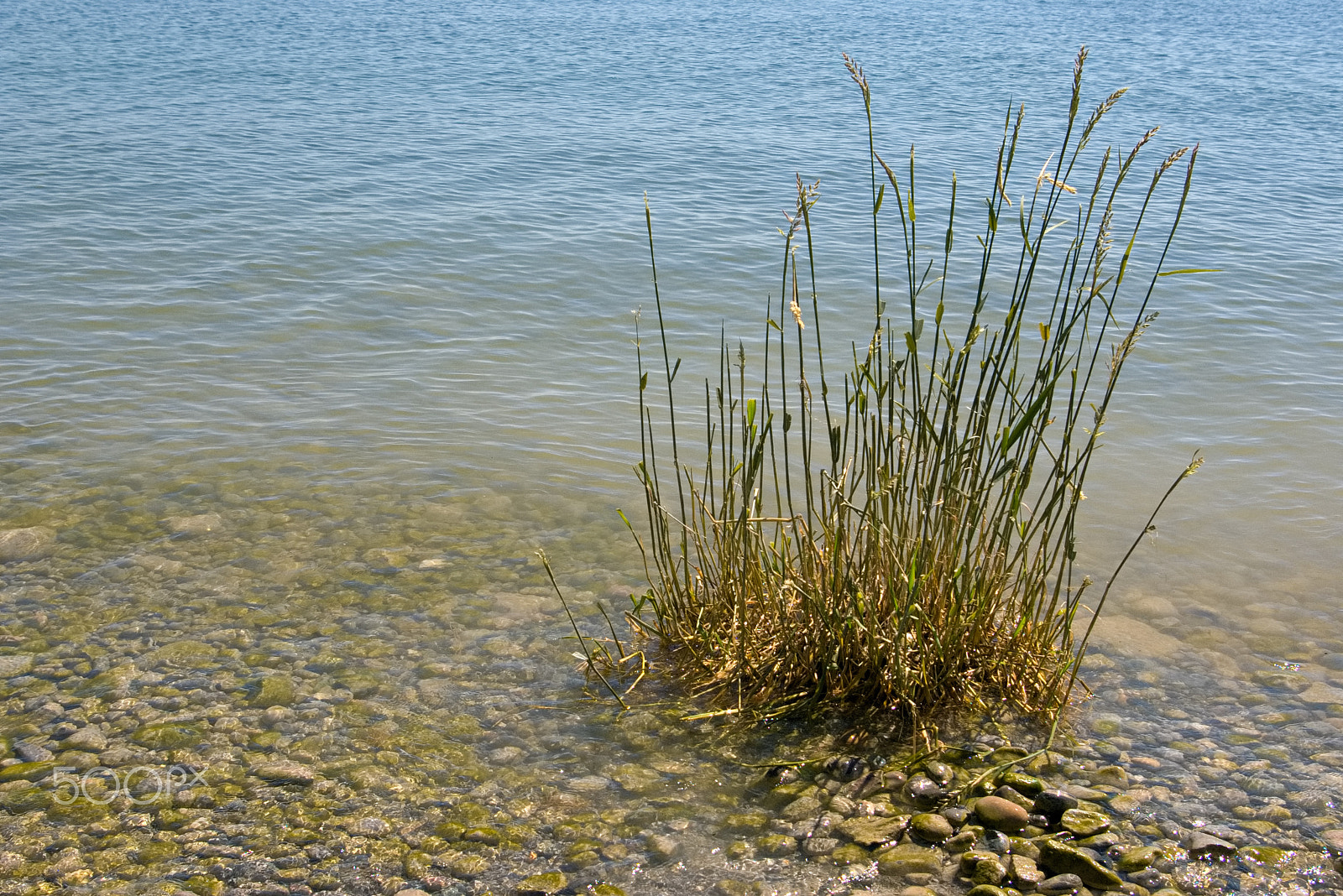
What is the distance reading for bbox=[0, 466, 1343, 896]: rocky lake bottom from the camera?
2951 millimetres

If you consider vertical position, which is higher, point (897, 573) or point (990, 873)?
point (897, 573)

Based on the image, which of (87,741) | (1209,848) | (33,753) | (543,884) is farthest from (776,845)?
(33,753)

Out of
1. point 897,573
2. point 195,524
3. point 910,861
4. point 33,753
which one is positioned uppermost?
point 897,573

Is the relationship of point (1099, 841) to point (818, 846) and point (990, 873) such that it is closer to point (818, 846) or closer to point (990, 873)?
point (990, 873)

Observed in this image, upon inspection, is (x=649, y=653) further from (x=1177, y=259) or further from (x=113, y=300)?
(x=1177, y=259)

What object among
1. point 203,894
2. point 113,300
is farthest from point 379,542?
point 113,300

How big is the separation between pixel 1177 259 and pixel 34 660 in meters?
9.83

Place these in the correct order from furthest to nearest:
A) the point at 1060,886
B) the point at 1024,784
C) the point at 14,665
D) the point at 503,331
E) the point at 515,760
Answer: the point at 503,331 → the point at 14,665 → the point at 515,760 → the point at 1024,784 → the point at 1060,886

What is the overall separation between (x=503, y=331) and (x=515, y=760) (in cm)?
523

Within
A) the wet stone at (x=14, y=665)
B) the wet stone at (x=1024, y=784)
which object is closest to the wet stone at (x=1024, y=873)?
the wet stone at (x=1024, y=784)

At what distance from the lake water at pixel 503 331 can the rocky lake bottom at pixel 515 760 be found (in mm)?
39

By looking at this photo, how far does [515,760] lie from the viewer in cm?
354

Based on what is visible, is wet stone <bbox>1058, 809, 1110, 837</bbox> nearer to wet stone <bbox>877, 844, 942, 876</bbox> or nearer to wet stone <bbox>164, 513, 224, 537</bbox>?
wet stone <bbox>877, 844, 942, 876</bbox>

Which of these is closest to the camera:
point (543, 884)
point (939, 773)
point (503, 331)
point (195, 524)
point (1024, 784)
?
point (543, 884)
